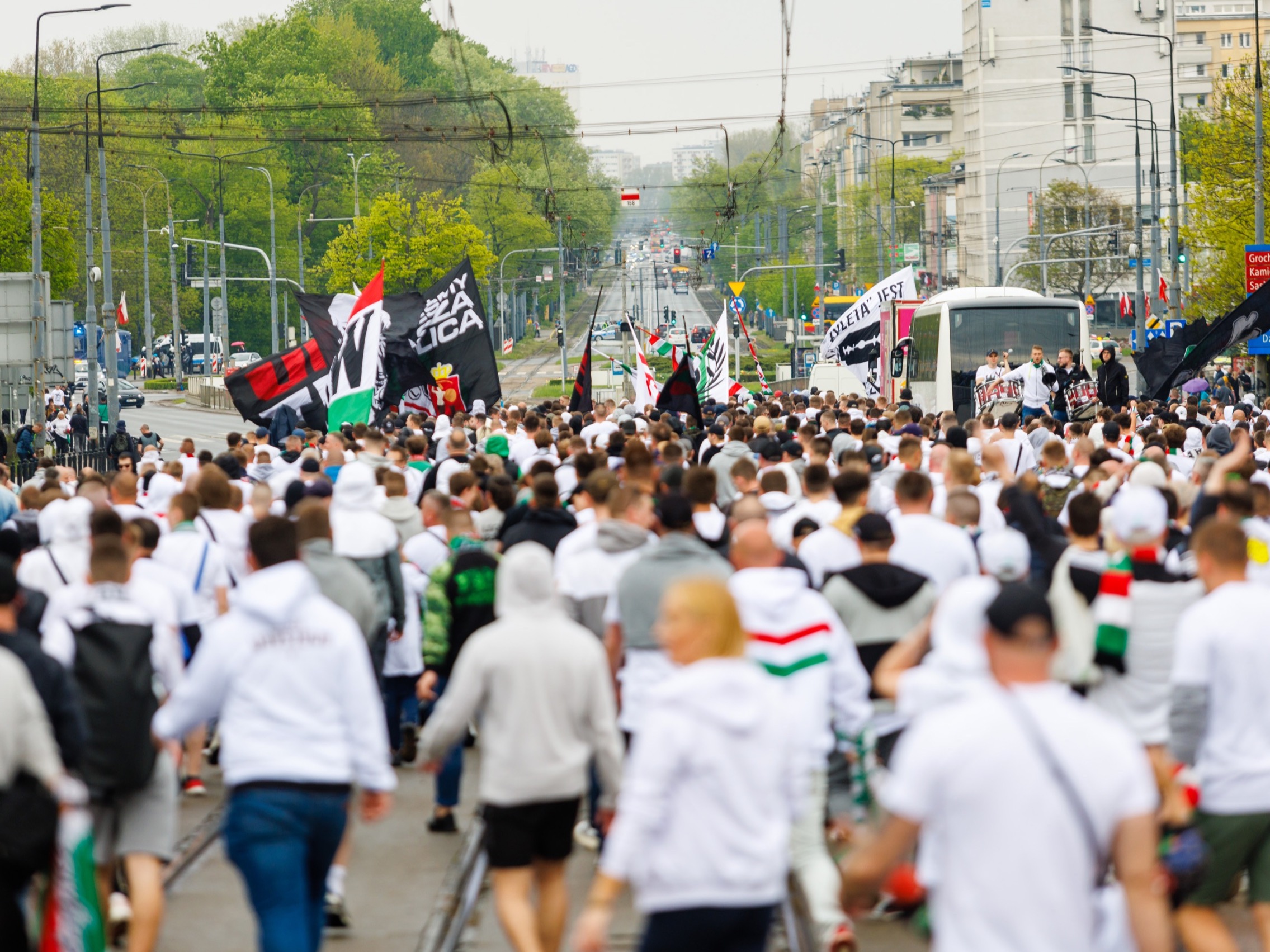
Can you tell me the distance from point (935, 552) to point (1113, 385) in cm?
1436

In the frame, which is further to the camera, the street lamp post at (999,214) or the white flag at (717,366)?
the street lamp post at (999,214)

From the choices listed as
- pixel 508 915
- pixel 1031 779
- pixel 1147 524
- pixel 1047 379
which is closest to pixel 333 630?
pixel 508 915

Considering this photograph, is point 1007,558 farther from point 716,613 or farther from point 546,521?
point 546,521

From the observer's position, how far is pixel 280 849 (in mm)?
5395

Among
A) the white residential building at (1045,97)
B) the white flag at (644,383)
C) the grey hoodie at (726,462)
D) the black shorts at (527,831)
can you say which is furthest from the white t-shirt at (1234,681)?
the white residential building at (1045,97)

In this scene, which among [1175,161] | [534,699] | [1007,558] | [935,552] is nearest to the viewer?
[534,699]

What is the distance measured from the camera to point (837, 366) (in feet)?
144

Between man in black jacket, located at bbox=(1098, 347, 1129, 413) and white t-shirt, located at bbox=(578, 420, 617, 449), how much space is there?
6.32 m

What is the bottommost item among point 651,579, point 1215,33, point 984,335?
point 651,579

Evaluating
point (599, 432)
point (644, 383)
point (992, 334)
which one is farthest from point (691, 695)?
point (992, 334)

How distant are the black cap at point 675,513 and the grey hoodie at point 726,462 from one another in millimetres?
5411

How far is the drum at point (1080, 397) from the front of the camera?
22.5 meters

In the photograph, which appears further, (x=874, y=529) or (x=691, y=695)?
(x=874, y=529)

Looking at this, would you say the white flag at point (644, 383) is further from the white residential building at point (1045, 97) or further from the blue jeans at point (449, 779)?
the white residential building at point (1045, 97)
